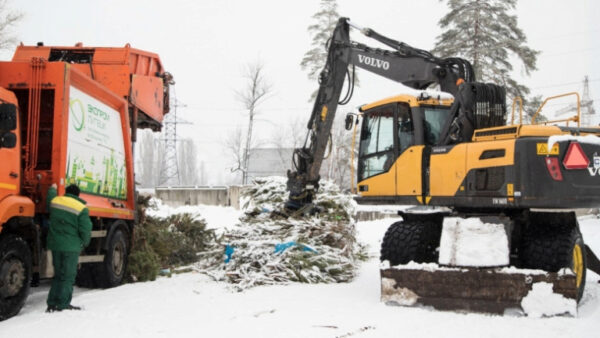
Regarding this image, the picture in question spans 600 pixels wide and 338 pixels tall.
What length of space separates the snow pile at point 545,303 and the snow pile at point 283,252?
354 cm

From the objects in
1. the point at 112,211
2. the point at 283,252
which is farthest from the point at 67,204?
the point at 283,252

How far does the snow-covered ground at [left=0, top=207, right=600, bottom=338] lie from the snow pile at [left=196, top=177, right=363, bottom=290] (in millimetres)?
389

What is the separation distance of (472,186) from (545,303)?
169cm

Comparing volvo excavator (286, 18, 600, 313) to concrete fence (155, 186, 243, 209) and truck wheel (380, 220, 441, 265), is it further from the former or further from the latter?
concrete fence (155, 186, 243, 209)

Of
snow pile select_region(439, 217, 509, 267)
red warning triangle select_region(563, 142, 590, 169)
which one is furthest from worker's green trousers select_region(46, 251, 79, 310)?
red warning triangle select_region(563, 142, 590, 169)

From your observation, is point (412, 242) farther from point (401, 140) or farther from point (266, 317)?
point (266, 317)

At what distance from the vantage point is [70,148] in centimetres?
800

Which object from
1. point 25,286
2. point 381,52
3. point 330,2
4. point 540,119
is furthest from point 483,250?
point 330,2

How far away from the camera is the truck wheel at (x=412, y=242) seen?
7.87 metres

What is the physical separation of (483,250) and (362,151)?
280 cm

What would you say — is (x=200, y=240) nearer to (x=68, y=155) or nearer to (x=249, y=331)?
(x=68, y=155)

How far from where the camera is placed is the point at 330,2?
1302 inches

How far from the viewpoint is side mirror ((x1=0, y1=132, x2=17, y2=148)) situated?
6.57 metres

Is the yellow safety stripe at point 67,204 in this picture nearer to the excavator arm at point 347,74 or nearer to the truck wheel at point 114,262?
the truck wheel at point 114,262
